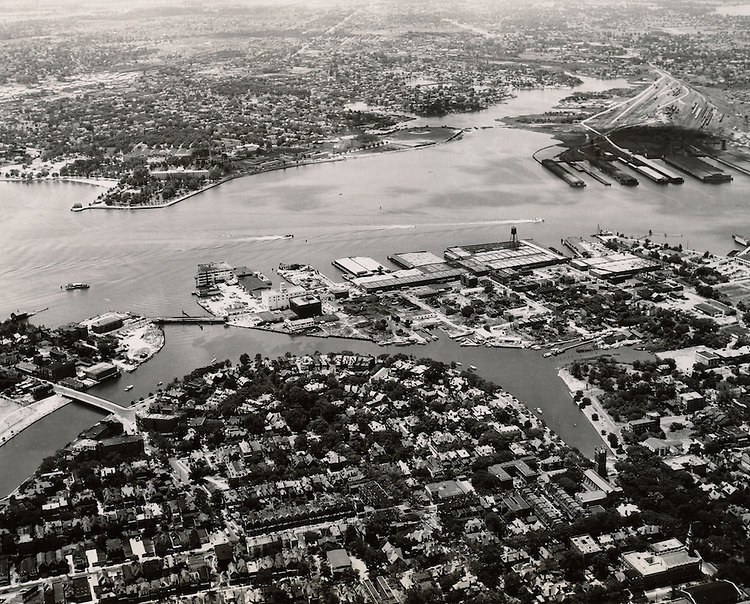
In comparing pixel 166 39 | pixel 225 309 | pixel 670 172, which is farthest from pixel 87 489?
pixel 166 39

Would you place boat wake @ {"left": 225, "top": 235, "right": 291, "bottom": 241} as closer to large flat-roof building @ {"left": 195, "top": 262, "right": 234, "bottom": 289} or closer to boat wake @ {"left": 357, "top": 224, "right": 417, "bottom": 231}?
boat wake @ {"left": 357, "top": 224, "right": 417, "bottom": 231}

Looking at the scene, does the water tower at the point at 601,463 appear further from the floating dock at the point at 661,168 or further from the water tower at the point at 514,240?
the floating dock at the point at 661,168

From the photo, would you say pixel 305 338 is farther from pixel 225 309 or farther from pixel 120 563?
pixel 120 563

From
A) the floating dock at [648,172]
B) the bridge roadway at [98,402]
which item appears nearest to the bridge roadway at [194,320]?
the bridge roadway at [98,402]

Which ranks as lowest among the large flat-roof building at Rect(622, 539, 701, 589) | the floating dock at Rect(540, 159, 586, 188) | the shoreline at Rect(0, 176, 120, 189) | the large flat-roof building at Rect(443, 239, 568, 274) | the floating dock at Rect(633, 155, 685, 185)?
the floating dock at Rect(633, 155, 685, 185)

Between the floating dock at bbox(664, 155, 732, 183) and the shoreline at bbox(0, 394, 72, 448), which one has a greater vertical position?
the shoreline at bbox(0, 394, 72, 448)

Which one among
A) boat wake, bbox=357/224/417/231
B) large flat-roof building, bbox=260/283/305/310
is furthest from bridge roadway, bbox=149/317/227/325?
boat wake, bbox=357/224/417/231
